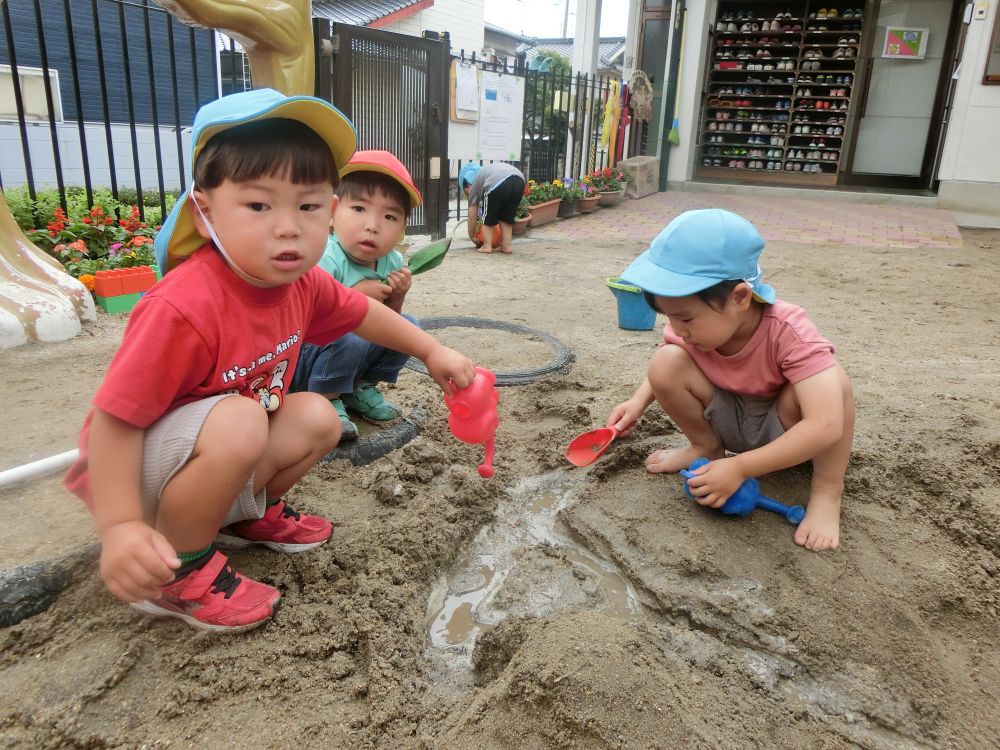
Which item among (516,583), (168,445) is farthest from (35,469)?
(516,583)

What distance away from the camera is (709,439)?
214cm

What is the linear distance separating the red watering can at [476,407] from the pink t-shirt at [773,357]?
59 cm

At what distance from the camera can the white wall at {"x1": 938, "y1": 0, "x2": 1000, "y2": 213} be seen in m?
8.09

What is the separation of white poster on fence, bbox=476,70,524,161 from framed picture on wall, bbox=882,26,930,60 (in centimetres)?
596

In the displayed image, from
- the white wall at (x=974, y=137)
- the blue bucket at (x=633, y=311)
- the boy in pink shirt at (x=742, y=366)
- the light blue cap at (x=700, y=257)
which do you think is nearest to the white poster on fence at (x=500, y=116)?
the blue bucket at (x=633, y=311)

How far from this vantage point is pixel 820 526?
1.83 metres

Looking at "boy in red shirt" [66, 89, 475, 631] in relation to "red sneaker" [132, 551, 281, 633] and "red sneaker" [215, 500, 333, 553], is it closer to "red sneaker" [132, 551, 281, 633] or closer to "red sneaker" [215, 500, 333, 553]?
"red sneaker" [132, 551, 281, 633]

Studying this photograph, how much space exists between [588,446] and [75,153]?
10071mm

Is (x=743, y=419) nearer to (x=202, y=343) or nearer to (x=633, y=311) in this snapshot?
(x=202, y=343)

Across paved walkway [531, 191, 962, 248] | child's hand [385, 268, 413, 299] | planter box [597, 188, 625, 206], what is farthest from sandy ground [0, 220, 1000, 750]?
planter box [597, 188, 625, 206]

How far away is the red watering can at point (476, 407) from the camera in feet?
5.85

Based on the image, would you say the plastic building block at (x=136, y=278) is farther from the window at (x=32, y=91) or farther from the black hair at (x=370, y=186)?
the window at (x=32, y=91)

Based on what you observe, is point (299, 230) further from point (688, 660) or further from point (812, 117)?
point (812, 117)

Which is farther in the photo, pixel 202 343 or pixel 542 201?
pixel 542 201
